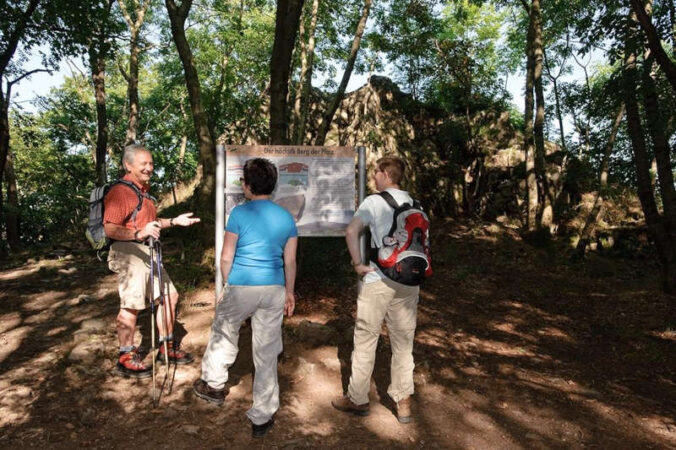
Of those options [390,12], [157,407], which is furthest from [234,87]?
[157,407]

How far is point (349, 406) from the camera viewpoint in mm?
3893

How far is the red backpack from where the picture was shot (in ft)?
11.6

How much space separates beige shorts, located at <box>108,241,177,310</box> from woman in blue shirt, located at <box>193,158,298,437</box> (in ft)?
3.78

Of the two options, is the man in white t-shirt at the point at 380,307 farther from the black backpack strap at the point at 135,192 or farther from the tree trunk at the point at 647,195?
the tree trunk at the point at 647,195

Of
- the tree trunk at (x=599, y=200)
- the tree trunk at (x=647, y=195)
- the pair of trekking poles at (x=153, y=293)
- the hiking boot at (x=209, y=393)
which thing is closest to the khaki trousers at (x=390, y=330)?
the hiking boot at (x=209, y=393)

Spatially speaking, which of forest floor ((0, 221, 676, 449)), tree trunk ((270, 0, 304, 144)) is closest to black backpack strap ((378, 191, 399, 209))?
forest floor ((0, 221, 676, 449))

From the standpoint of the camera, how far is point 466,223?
14633 millimetres

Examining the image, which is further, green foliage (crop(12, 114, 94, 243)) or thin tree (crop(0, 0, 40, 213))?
green foliage (crop(12, 114, 94, 243))

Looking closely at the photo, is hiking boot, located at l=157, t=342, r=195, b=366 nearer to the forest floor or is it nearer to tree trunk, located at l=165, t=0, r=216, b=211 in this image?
the forest floor

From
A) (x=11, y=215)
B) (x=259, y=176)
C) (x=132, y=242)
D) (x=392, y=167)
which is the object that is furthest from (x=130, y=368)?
(x=11, y=215)

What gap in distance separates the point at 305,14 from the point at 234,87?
6.67 meters

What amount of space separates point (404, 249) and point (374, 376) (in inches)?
73.8

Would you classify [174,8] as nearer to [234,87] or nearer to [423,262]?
[423,262]

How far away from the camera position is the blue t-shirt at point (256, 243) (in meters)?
3.29
